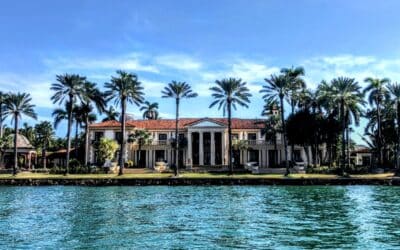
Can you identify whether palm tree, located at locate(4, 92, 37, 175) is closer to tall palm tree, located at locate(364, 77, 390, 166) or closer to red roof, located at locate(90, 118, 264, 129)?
red roof, located at locate(90, 118, 264, 129)

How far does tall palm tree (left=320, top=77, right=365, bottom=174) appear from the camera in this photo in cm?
8269

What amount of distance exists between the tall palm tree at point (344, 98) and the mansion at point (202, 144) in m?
17.0

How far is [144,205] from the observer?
41719mm

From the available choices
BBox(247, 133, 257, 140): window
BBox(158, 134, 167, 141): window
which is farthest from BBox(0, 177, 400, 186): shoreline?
BBox(247, 133, 257, 140): window

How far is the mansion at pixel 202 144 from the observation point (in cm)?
10094

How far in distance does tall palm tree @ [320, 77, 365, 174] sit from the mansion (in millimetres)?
16967

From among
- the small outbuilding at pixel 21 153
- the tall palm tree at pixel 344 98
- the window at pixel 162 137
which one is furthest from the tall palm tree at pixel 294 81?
the small outbuilding at pixel 21 153

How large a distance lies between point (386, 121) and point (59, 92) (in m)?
62.0

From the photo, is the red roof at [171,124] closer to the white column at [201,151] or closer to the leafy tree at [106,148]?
the white column at [201,151]

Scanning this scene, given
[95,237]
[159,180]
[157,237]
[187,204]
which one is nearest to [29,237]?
[95,237]

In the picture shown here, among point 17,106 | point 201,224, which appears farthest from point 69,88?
point 201,224

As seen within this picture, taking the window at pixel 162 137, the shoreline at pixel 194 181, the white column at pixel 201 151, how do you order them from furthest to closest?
the window at pixel 162 137 < the white column at pixel 201 151 < the shoreline at pixel 194 181

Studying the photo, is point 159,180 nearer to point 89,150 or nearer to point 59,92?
point 59,92

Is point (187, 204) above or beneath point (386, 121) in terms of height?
beneath
